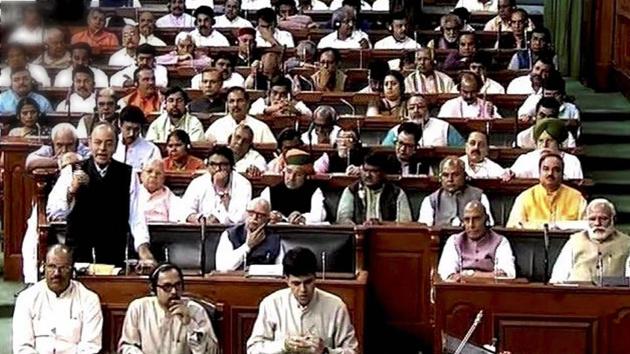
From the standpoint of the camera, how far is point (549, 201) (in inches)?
346

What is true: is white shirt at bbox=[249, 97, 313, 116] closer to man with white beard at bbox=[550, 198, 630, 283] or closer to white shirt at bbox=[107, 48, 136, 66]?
white shirt at bbox=[107, 48, 136, 66]

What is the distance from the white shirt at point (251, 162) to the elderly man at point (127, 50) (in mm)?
3114

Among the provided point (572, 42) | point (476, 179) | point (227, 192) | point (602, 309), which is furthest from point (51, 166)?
point (572, 42)

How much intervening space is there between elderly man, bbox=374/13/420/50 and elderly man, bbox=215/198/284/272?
16.6 ft

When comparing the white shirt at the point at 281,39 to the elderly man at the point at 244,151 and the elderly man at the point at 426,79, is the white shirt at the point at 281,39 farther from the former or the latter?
the elderly man at the point at 244,151

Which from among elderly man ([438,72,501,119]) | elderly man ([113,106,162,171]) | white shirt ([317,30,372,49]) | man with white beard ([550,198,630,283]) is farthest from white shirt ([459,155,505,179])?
white shirt ([317,30,372,49])

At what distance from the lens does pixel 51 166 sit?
368 inches

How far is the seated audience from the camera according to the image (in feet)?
31.6

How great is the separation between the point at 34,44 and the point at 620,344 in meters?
3.18

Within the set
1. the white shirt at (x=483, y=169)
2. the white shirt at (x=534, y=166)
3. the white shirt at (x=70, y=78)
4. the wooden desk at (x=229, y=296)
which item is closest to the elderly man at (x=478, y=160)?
the white shirt at (x=483, y=169)

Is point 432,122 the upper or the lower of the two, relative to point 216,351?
upper

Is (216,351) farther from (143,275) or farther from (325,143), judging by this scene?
(325,143)

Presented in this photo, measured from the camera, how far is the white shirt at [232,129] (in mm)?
10477

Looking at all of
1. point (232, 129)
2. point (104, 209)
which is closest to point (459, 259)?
point (104, 209)
